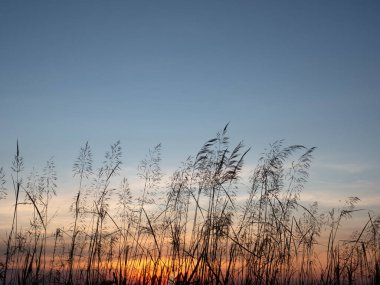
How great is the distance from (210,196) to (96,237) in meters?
1.93

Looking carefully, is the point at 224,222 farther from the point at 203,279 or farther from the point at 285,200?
the point at 285,200

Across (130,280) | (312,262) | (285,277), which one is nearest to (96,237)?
(130,280)

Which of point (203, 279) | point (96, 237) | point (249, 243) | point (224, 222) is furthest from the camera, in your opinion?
point (249, 243)

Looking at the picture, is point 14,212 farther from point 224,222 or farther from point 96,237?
point 224,222

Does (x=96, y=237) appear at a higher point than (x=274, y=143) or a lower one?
lower

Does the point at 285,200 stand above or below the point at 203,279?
above

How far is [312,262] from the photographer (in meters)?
7.49

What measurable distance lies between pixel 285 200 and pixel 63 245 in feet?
13.6

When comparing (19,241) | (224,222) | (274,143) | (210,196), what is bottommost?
(19,241)

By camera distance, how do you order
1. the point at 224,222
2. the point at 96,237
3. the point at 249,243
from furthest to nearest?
the point at 249,243 < the point at 96,237 < the point at 224,222

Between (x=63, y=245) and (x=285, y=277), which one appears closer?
(x=285, y=277)

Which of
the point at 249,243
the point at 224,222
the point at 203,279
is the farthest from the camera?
the point at 249,243

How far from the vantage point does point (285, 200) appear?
23.1 feet

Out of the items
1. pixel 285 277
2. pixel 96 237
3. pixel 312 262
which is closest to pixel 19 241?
pixel 96 237
